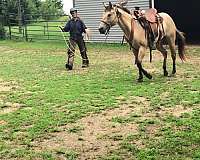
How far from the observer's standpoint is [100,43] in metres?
23.0

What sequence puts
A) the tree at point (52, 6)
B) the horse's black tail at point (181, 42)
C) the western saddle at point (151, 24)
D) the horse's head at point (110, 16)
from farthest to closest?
the tree at point (52, 6)
the horse's black tail at point (181, 42)
the western saddle at point (151, 24)
the horse's head at point (110, 16)

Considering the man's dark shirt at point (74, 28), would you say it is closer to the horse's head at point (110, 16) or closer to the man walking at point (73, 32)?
the man walking at point (73, 32)

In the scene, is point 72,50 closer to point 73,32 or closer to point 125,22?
point 73,32

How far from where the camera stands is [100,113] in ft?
26.7

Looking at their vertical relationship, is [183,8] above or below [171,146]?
above

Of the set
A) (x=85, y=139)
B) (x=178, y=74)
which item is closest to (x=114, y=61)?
(x=178, y=74)

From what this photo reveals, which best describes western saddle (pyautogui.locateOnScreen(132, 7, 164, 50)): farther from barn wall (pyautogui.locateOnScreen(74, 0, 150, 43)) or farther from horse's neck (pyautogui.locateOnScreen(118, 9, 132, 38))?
barn wall (pyautogui.locateOnScreen(74, 0, 150, 43))

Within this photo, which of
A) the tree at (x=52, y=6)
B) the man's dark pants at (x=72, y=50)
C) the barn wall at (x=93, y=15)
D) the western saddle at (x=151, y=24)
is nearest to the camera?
the western saddle at (x=151, y=24)

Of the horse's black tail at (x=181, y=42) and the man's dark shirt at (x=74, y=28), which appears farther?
the man's dark shirt at (x=74, y=28)

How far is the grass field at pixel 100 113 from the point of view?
612 centimetres

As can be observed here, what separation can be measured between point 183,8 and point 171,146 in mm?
21271

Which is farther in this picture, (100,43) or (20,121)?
(100,43)

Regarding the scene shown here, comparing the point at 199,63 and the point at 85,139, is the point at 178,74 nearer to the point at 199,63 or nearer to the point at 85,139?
the point at 199,63

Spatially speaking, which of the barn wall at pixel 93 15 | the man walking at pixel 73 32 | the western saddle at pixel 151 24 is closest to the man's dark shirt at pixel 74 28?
the man walking at pixel 73 32
